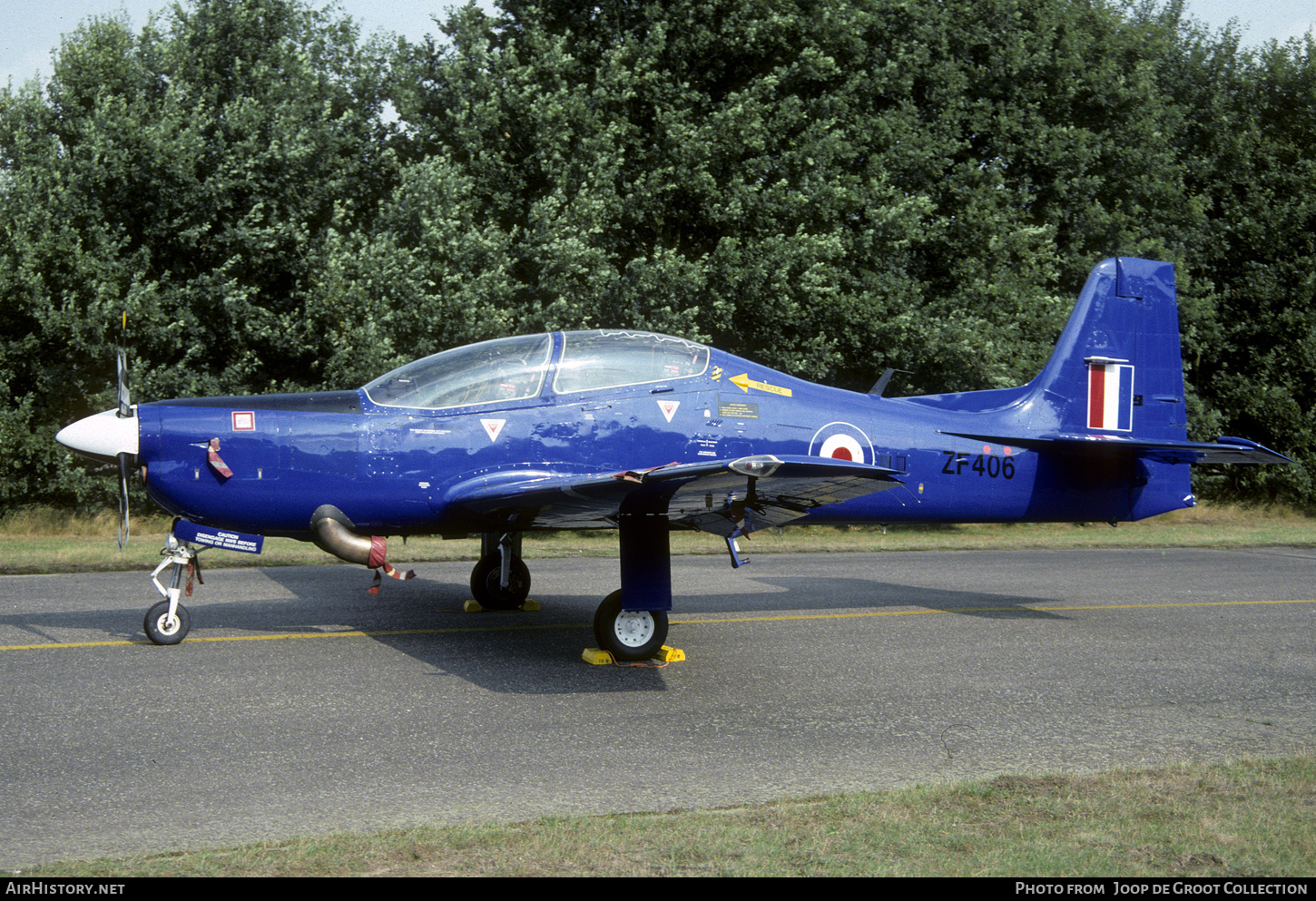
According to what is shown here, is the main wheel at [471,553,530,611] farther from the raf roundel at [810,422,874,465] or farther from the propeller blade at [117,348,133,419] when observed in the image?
the propeller blade at [117,348,133,419]

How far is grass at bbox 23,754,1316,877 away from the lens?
3.87 m

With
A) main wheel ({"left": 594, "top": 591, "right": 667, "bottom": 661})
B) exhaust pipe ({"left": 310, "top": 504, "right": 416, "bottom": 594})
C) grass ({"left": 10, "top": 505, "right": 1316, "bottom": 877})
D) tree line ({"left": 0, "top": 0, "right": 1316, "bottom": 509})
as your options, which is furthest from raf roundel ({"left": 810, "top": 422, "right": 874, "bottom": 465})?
tree line ({"left": 0, "top": 0, "right": 1316, "bottom": 509})

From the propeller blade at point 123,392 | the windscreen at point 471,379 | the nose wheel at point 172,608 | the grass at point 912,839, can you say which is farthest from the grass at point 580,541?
the grass at point 912,839

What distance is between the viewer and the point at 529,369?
8297mm

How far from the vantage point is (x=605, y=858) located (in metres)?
3.97

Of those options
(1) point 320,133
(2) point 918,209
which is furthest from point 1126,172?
(1) point 320,133

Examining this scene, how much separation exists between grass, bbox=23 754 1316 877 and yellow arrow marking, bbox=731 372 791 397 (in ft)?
14.9

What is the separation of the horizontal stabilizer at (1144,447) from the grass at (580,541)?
17.6 feet

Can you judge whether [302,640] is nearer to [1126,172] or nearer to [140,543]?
[140,543]

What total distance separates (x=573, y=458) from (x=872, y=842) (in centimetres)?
464

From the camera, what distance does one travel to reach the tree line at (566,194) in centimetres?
2016

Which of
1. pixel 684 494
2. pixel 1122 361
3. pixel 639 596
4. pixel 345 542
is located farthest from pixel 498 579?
pixel 1122 361

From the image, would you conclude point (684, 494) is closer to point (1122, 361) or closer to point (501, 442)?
point (501, 442)

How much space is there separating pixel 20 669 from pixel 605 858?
17.5 feet
